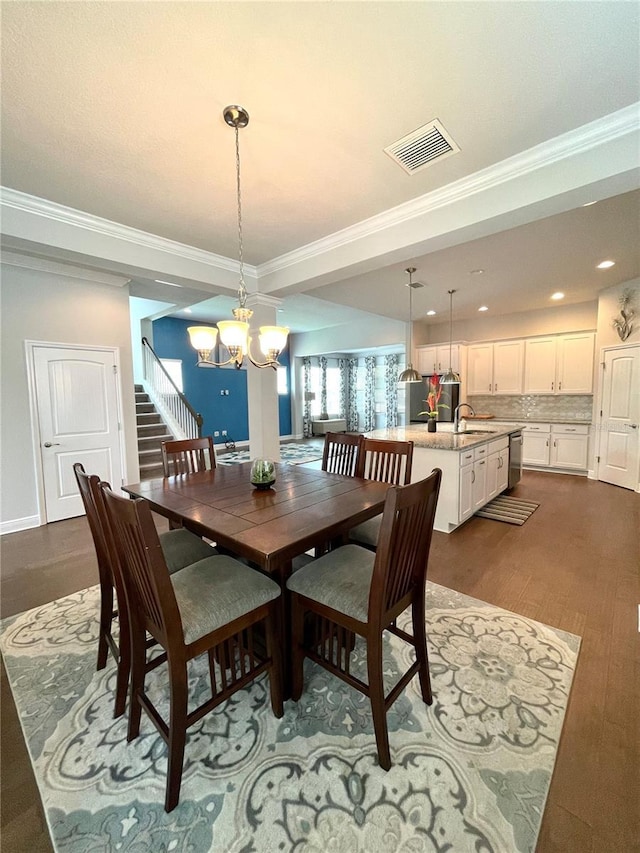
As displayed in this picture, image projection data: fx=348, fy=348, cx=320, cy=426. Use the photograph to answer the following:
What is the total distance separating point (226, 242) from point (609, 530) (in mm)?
4729

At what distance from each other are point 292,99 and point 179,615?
236 cm

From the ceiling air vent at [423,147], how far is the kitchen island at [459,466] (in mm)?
2299

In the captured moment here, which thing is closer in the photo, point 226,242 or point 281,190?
point 281,190

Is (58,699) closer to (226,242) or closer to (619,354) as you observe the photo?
(226,242)

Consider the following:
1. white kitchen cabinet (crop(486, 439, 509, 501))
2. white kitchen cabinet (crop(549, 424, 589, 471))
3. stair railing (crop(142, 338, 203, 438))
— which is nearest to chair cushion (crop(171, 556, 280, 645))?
white kitchen cabinet (crop(486, 439, 509, 501))

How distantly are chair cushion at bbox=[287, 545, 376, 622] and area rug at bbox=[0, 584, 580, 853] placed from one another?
56cm

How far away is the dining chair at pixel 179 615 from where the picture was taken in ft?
3.95

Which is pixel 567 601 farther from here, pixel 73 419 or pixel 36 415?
pixel 36 415

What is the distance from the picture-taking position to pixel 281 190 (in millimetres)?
2445

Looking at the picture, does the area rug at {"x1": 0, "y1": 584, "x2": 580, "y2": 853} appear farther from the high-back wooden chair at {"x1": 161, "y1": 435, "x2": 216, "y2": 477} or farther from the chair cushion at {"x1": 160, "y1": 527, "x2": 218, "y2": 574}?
the high-back wooden chair at {"x1": 161, "y1": 435, "x2": 216, "y2": 477}

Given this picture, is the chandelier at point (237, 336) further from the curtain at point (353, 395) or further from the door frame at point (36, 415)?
the curtain at point (353, 395)

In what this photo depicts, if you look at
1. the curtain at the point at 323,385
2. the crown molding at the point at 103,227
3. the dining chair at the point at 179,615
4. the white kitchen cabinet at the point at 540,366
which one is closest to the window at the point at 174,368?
the curtain at the point at 323,385

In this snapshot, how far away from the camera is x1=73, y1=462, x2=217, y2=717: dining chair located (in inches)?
59.6

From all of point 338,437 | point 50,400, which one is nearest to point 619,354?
point 338,437
